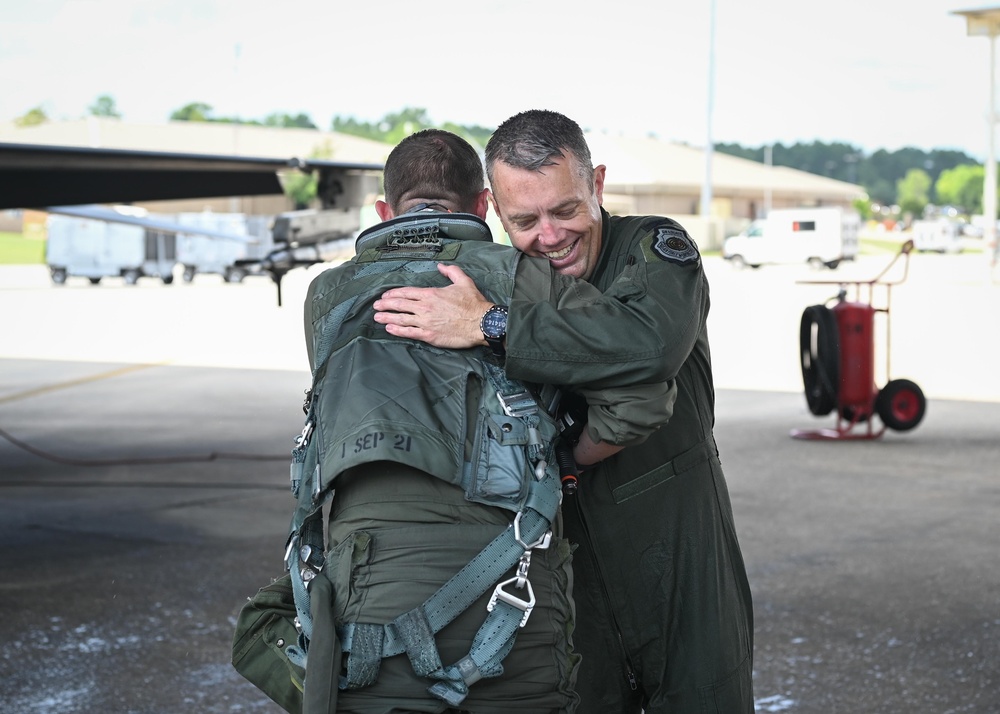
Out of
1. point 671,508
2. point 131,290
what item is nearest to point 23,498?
point 671,508

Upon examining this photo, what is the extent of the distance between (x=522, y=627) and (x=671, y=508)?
27.6 inches

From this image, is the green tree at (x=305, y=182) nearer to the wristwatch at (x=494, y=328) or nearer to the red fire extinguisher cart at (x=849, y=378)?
the red fire extinguisher cart at (x=849, y=378)

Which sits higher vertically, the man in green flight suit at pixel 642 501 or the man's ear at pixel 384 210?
the man's ear at pixel 384 210

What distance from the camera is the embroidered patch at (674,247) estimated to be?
2330mm

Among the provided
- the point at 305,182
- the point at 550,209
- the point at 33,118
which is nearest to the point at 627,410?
the point at 550,209

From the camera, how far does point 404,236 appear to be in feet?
7.41

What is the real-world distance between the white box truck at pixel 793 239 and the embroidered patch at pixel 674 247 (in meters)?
45.2

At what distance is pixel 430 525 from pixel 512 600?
0.19 metres

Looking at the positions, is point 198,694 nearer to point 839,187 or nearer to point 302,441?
point 302,441

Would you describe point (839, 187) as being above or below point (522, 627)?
above

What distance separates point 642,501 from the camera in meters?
2.64

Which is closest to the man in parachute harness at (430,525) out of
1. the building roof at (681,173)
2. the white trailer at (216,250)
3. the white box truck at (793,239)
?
the white trailer at (216,250)

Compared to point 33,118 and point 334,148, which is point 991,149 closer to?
point 334,148

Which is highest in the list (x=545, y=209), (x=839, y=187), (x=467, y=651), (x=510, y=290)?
(x=839, y=187)
